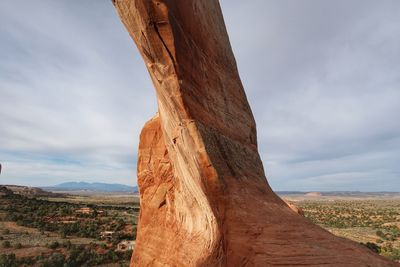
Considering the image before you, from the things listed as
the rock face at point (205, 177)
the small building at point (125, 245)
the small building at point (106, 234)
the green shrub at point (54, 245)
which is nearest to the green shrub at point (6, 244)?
the green shrub at point (54, 245)

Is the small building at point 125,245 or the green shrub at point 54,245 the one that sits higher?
the green shrub at point 54,245

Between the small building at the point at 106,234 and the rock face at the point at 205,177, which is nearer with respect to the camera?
the rock face at the point at 205,177

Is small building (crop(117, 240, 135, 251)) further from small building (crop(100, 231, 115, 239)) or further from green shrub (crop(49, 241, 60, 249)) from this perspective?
green shrub (crop(49, 241, 60, 249))

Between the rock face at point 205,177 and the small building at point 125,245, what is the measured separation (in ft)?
56.3

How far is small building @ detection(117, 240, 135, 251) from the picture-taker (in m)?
25.4

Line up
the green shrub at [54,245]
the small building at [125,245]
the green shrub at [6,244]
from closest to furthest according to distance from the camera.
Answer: the green shrub at [6,244] → the green shrub at [54,245] → the small building at [125,245]

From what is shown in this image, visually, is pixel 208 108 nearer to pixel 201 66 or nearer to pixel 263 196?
pixel 201 66

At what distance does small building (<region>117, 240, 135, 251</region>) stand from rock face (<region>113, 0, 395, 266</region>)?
56.3ft

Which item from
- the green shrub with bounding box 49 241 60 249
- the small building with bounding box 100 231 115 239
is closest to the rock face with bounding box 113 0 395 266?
the green shrub with bounding box 49 241 60 249

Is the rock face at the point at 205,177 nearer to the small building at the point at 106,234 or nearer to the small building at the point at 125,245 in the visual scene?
the small building at the point at 125,245

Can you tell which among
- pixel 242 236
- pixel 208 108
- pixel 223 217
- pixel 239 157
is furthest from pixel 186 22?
pixel 242 236

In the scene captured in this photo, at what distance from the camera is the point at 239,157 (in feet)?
30.6

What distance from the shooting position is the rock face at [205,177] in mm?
6844

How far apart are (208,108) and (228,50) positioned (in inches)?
145
